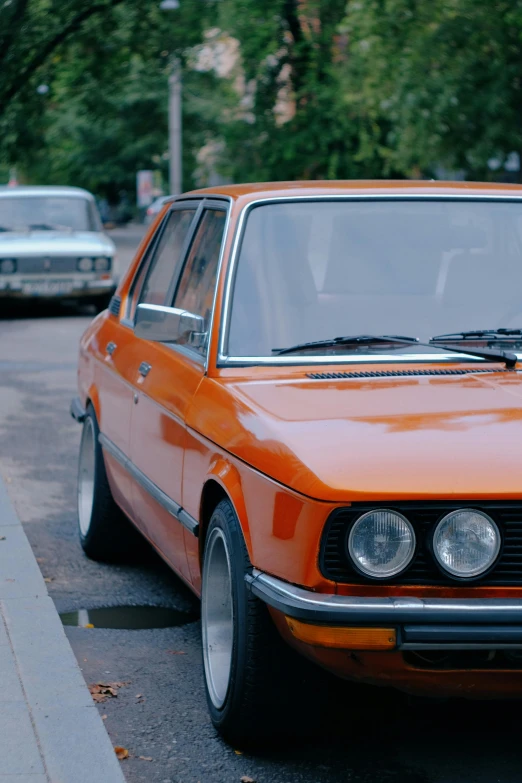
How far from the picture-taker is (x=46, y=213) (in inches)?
735

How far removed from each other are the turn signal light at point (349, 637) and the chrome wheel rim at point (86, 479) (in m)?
3.00

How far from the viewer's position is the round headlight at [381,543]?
3252 millimetres

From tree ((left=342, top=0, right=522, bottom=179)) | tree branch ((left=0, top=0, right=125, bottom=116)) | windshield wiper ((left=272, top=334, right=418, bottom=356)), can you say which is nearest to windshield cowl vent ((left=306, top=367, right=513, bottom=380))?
windshield wiper ((left=272, top=334, right=418, bottom=356))

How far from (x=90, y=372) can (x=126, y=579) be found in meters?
1.03

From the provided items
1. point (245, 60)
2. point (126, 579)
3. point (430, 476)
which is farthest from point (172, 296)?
point (245, 60)

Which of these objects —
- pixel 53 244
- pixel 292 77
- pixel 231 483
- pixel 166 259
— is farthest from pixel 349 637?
pixel 292 77

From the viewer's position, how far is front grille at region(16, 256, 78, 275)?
1769cm

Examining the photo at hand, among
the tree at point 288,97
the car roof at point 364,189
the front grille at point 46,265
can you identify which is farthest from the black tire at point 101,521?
the tree at point 288,97

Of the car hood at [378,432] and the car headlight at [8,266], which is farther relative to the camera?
the car headlight at [8,266]

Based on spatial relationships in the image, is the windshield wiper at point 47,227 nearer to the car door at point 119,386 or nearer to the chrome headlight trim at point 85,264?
the chrome headlight trim at point 85,264

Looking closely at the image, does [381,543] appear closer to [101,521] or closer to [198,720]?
[198,720]

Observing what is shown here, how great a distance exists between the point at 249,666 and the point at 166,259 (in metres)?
2.36

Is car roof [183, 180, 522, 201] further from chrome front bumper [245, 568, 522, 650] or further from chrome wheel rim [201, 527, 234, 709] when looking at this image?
chrome front bumper [245, 568, 522, 650]

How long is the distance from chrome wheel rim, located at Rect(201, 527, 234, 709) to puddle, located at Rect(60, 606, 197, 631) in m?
1.17
